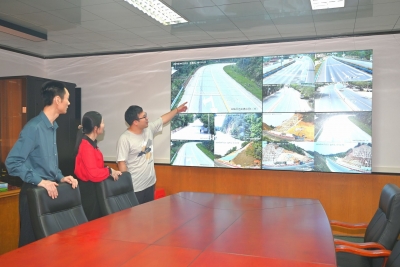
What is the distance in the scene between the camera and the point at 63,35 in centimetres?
484

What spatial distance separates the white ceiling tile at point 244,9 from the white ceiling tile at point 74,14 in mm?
1476

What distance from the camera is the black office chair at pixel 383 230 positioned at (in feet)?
7.85

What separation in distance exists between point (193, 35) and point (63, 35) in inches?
69.2

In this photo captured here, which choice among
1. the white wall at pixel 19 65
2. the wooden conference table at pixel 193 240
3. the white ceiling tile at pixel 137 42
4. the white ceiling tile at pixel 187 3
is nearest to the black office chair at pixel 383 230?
the wooden conference table at pixel 193 240

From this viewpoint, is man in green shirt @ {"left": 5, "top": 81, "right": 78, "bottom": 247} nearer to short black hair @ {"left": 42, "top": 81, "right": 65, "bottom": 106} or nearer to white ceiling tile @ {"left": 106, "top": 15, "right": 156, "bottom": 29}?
short black hair @ {"left": 42, "top": 81, "right": 65, "bottom": 106}

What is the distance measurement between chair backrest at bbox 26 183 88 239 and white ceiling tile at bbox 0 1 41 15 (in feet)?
7.60

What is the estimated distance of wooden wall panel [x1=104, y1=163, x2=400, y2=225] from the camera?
4.54 metres

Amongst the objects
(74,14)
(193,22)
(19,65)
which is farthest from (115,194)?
(19,65)

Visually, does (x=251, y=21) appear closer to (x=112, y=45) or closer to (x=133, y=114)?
(x=133, y=114)

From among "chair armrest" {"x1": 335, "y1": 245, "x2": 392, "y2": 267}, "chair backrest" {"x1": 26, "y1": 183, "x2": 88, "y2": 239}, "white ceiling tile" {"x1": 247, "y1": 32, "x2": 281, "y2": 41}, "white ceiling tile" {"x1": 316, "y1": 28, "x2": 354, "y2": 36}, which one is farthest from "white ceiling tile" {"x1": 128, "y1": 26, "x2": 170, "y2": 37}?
"chair armrest" {"x1": 335, "y1": 245, "x2": 392, "y2": 267}

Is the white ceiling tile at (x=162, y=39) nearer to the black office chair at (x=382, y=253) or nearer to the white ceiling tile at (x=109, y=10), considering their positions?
the white ceiling tile at (x=109, y=10)

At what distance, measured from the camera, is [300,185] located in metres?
4.79

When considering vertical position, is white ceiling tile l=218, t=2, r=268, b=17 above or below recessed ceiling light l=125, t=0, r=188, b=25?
below

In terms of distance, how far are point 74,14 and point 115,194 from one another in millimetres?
2226
